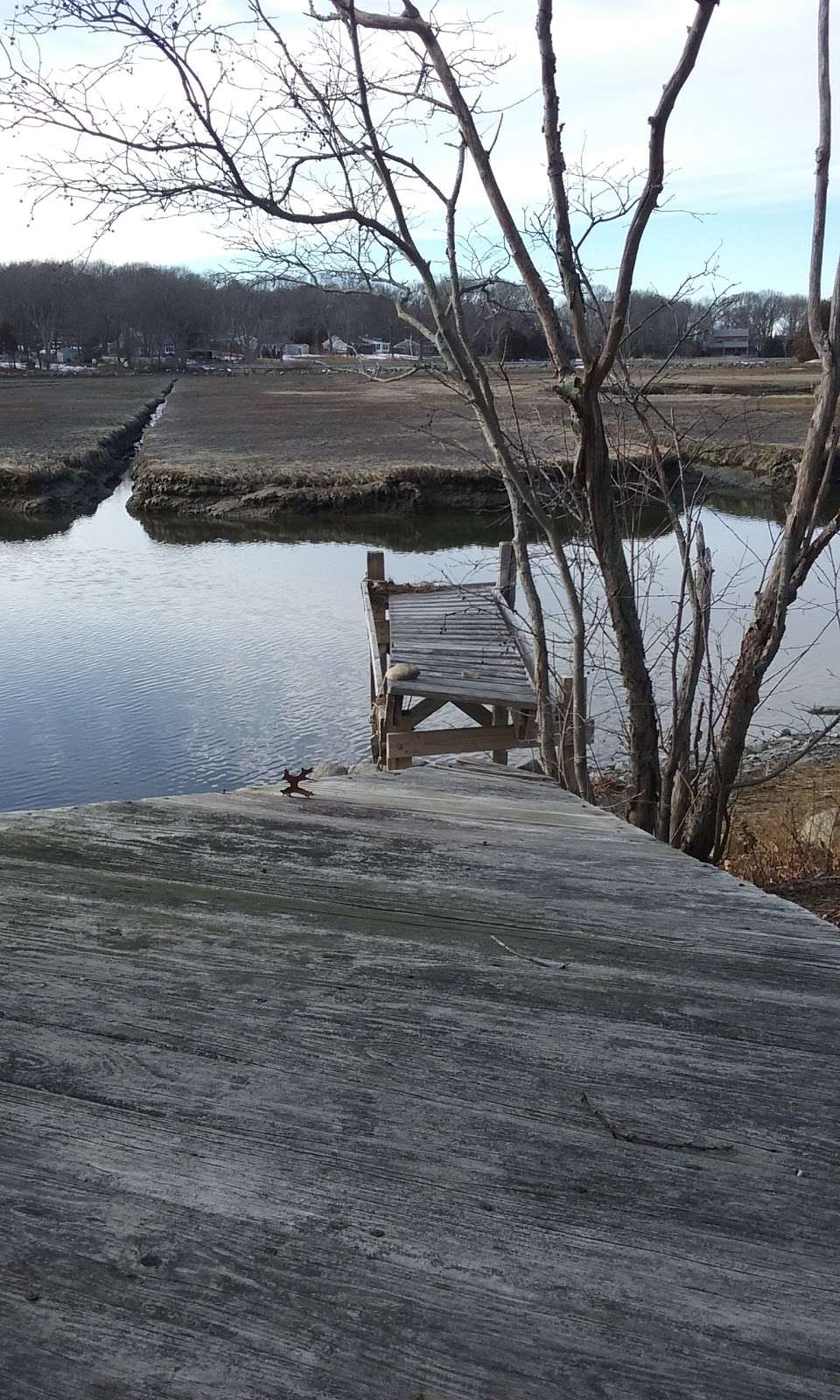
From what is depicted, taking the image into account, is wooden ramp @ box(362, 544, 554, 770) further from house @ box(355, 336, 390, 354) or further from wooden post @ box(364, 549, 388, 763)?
house @ box(355, 336, 390, 354)

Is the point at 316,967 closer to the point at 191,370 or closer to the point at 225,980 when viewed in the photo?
the point at 225,980

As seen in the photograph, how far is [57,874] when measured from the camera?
2.48m

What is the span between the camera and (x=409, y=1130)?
156cm

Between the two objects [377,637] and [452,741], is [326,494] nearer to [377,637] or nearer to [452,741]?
[377,637]

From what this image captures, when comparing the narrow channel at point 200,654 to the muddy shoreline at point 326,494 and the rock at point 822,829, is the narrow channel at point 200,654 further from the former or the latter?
the muddy shoreline at point 326,494

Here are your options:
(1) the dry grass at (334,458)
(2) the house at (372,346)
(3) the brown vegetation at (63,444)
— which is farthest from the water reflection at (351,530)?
(2) the house at (372,346)

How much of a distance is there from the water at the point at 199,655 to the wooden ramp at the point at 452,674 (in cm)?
97

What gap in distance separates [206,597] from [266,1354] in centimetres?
1751

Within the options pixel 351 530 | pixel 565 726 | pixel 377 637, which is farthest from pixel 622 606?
pixel 351 530

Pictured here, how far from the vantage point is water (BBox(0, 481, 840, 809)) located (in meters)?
11.0

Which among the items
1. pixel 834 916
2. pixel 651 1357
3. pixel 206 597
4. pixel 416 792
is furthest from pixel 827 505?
pixel 651 1357

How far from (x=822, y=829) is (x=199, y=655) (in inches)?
345

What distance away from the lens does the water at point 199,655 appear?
11.0m

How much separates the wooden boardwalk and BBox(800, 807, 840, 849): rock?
5433 millimetres
